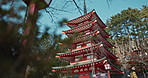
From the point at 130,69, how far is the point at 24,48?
53.7 ft

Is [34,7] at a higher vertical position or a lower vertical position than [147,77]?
higher

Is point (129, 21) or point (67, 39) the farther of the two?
point (129, 21)

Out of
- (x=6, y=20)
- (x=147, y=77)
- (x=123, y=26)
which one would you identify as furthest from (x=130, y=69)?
(x=6, y=20)

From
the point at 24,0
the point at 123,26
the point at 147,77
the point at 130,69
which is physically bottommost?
the point at 147,77

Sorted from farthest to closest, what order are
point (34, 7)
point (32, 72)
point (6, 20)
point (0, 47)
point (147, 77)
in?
point (147, 77)
point (32, 72)
point (34, 7)
point (6, 20)
point (0, 47)

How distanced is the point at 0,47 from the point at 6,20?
0.84ft

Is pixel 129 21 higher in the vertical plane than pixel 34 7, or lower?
higher

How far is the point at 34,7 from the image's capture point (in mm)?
1245

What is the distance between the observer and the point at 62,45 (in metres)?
1.47

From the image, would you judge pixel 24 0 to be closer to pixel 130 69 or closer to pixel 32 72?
pixel 32 72

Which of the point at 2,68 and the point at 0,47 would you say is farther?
the point at 0,47

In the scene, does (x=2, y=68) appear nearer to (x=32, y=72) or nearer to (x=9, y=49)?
(x=9, y=49)

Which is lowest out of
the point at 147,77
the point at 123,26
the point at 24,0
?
the point at 147,77

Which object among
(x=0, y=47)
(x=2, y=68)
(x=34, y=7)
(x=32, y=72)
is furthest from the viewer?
(x=32, y=72)
